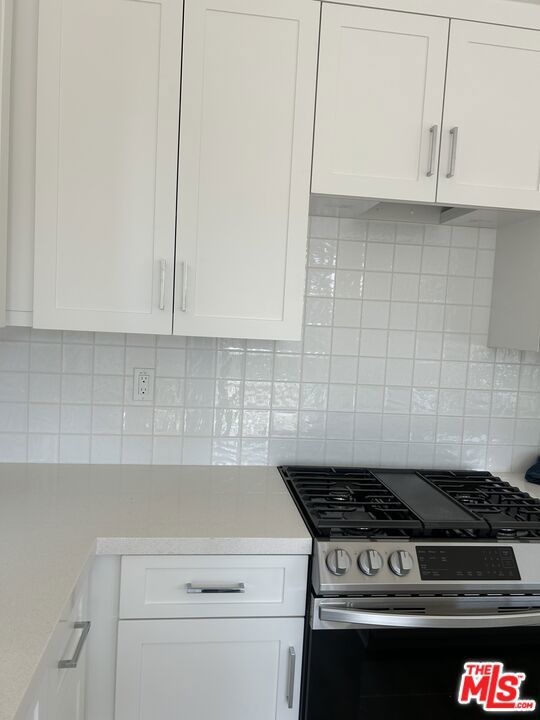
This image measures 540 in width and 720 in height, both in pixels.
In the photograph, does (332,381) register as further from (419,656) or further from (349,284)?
(419,656)

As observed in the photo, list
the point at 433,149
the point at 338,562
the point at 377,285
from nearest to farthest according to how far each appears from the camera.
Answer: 1. the point at 338,562
2. the point at 433,149
3. the point at 377,285

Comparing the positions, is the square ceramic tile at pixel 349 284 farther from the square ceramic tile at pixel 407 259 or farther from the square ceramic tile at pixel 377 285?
the square ceramic tile at pixel 407 259

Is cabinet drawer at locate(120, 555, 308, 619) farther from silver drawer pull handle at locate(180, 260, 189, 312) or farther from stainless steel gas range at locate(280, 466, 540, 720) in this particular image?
silver drawer pull handle at locate(180, 260, 189, 312)

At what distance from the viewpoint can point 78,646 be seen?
45.6 inches

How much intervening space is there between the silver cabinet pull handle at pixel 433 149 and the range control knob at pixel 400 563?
1060 millimetres

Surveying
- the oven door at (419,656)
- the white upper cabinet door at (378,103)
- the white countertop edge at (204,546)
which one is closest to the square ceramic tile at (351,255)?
the white upper cabinet door at (378,103)

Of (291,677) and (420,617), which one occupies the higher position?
(420,617)

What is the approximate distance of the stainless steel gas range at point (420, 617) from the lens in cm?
132

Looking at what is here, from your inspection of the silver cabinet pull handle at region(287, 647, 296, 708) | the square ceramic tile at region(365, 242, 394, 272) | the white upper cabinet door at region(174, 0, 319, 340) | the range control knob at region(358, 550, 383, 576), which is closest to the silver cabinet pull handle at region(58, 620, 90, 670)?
the silver cabinet pull handle at region(287, 647, 296, 708)

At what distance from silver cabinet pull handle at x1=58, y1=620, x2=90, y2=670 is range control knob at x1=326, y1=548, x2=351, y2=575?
576mm

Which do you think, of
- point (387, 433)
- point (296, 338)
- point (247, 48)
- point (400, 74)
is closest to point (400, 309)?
point (387, 433)

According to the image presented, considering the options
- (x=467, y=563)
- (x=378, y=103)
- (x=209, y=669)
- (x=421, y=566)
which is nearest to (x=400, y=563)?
(x=421, y=566)

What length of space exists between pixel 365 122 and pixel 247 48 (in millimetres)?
384

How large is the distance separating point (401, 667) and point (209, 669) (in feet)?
1.59
